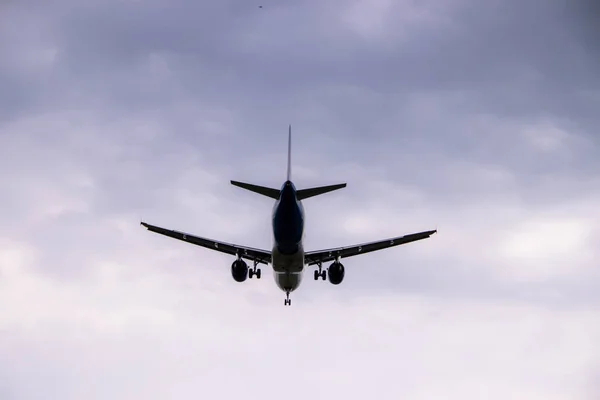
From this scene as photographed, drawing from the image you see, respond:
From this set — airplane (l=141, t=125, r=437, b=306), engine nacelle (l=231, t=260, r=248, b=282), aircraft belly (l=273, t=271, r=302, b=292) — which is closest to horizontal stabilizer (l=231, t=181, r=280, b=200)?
airplane (l=141, t=125, r=437, b=306)

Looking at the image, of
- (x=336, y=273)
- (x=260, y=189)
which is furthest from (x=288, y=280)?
(x=260, y=189)

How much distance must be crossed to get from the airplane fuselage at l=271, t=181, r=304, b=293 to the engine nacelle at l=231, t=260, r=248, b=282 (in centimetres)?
445

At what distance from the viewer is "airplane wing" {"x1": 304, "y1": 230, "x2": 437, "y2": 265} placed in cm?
8055

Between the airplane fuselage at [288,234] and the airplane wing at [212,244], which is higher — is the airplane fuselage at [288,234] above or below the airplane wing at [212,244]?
below

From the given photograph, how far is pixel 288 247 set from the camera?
70125 millimetres

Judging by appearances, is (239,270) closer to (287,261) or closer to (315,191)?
(287,261)

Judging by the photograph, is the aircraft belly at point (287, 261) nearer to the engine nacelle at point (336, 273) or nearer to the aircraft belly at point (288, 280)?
the aircraft belly at point (288, 280)

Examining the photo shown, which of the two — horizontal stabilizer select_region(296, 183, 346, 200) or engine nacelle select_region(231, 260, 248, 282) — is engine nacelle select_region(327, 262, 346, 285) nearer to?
engine nacelle select_region(231, 260, 248, 282)

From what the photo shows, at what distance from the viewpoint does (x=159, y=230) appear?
8294 centimetres

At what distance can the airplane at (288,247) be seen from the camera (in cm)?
6550

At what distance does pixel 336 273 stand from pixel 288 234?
52.3 ft

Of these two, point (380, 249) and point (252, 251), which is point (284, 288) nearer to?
point (252, 251)

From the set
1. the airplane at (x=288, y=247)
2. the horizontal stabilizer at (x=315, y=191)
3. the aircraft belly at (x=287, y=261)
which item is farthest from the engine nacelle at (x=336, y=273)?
the horizontal stabilizer at (x=315, y=191)

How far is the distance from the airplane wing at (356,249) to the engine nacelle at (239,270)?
693cm
